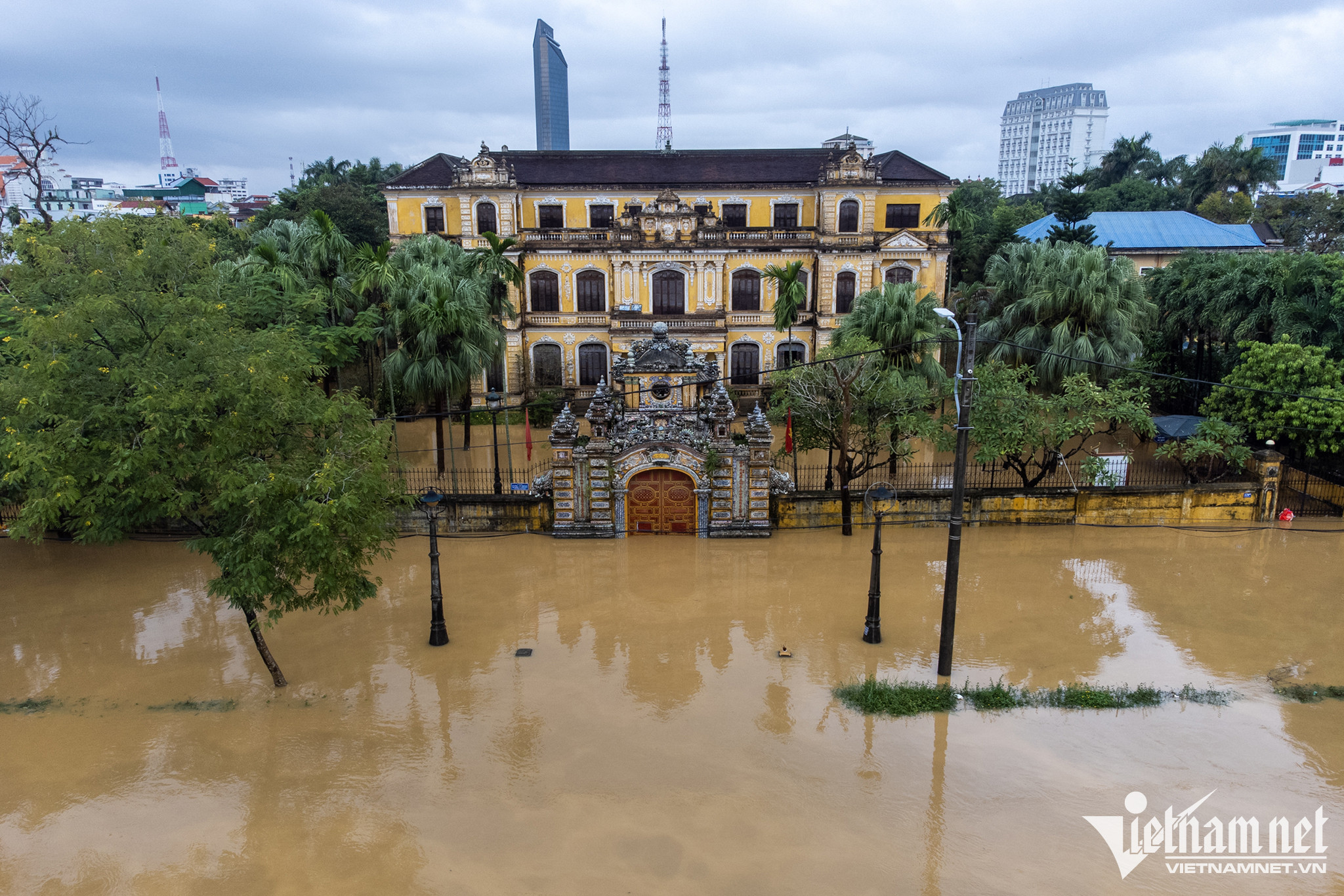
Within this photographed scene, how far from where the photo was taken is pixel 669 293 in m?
39.2

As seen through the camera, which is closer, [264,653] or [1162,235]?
[264,653]

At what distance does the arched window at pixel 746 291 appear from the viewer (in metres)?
39.4

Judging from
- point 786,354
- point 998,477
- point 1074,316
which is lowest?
point 998,477

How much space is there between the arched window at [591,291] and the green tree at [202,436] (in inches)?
957

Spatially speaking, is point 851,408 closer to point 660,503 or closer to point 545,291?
point 660,503

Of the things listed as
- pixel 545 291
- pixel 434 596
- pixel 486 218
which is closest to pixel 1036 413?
pixel 434 596

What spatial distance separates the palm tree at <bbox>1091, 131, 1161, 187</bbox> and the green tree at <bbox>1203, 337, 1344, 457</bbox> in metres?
53.1

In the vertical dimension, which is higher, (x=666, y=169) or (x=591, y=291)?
(x=666, y=169)

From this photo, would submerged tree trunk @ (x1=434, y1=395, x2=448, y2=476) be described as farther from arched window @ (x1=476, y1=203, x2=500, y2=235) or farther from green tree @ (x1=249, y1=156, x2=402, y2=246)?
green tree @ (x1=249, y1=156, x2=402, y2=246)

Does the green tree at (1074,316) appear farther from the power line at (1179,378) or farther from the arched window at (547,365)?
the arched window at (547,365)

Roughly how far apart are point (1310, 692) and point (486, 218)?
3669 centimetres

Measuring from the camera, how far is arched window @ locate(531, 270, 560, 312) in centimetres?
3941

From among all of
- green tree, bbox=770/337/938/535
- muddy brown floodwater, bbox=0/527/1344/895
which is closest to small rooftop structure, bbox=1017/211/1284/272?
green tree, bbox=770/337/938/535

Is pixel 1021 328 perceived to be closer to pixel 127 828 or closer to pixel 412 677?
pixel 412 677
